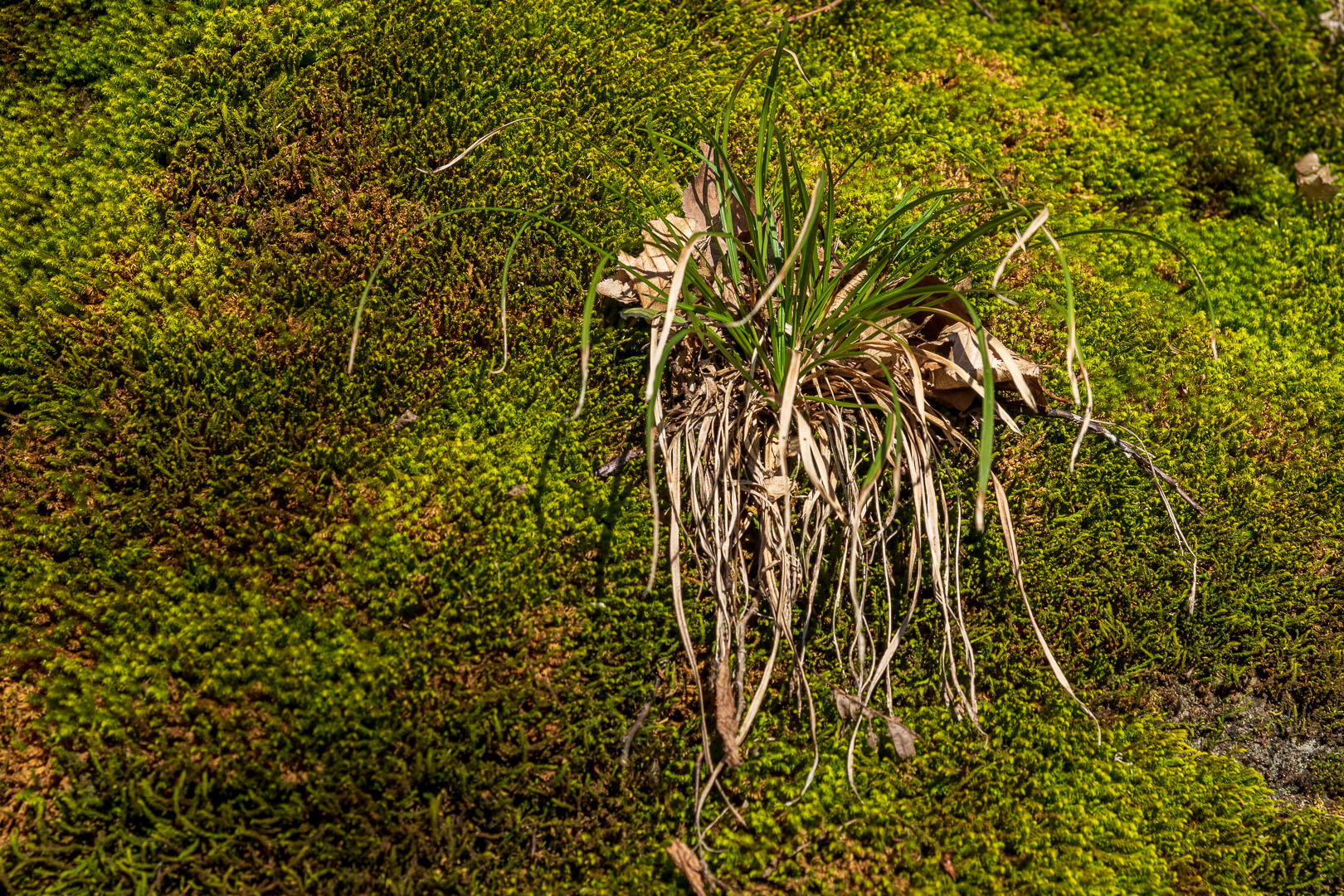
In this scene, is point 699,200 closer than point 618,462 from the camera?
No

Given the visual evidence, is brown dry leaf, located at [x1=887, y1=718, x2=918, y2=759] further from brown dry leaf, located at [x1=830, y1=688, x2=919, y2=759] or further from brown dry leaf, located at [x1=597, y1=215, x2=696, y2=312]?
brown dry leaf, located at [x1=597, y1=215, x2=696, y2=312]

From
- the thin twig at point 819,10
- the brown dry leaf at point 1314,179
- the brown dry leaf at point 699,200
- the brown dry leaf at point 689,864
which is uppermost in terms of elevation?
the brown dry leaf at point 1314,179

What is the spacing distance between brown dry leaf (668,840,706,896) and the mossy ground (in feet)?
0.11

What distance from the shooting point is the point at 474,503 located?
7.04ft

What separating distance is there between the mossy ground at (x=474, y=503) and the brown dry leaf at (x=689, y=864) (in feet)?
0.11

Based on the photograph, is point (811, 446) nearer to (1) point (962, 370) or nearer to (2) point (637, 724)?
(1) point (962, 370)

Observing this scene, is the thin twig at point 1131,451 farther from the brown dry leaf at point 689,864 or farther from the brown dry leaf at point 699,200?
the brown dry leaf at point 689,864

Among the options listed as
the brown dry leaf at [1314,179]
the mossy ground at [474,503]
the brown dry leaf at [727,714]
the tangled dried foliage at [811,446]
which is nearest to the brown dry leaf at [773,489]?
the tangled dried foliage at [811,446]

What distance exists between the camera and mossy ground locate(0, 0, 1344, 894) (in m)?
1.89

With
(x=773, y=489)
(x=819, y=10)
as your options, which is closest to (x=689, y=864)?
(x=773, y=489)

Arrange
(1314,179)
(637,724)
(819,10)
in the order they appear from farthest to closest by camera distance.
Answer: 1. (1314,179)
2. (819,10)
3. (637,724)

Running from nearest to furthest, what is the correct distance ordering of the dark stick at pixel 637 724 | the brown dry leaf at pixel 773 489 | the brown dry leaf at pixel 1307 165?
the dark stick at pixel 637 724 → the brown dry leaf at pixel 773 489 → the brown dry leaf at pixel 1307 165

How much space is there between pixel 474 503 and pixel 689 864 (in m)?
1.05

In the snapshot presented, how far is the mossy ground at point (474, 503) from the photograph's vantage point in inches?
74.2
